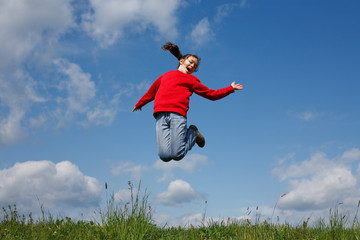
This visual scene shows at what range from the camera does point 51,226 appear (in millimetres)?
6734

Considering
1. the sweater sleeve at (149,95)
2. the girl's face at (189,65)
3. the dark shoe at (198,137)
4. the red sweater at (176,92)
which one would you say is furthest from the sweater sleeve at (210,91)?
the sweater sleeve at (149,95)

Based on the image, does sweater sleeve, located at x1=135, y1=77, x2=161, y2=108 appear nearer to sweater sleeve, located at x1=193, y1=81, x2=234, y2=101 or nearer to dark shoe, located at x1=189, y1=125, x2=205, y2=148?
sweater sleeve, located at x1=193, y1=81, x2=234, y2=101

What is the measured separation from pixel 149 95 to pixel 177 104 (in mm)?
1044

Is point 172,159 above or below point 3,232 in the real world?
above

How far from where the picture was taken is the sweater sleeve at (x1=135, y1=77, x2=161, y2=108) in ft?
24.0

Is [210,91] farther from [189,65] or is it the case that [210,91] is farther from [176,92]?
[176,92]

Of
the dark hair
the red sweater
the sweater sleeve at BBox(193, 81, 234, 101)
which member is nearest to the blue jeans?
the red sweater

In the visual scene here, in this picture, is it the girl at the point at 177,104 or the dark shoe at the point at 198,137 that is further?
the dark shoe at the point at 198,137

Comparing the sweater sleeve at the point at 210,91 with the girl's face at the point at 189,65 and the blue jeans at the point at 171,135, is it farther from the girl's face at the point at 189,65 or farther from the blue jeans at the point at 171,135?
the blue jeans at the point at 171,135

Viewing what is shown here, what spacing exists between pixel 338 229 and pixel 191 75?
3856mm

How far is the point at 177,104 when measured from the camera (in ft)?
21.6

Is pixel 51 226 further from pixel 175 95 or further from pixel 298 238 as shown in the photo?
pixel 298 238

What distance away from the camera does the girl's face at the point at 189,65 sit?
721cm

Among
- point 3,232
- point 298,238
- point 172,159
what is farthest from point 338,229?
point 3,232
